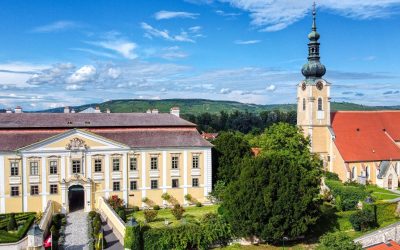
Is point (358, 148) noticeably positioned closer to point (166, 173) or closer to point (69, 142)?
point (166, 173)

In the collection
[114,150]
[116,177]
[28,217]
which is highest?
[114,150]

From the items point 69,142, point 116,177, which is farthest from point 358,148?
point 69,142

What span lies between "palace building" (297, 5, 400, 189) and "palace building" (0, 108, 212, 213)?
19.5 meters

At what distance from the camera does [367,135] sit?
58.8m

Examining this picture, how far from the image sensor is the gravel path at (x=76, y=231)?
1257 inches

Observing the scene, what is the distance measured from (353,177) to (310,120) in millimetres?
9272

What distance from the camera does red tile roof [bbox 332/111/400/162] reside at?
56.4 meters

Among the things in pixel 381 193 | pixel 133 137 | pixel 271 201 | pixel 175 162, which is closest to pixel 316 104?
pixel 381 193

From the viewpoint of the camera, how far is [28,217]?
37625mm

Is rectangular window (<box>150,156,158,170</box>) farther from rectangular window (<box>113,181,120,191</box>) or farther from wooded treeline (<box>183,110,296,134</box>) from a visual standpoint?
wooded treeline (<box>183,110,296,134</box>)

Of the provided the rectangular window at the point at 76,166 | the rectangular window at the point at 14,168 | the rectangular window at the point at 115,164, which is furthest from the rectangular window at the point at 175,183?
the rectangular window at the point at 14,168

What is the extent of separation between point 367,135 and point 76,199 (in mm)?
39196

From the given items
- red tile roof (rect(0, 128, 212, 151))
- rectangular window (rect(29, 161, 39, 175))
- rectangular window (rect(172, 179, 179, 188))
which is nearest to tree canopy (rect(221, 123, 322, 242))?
rectangular window (rect(172, 179, 179, 188))

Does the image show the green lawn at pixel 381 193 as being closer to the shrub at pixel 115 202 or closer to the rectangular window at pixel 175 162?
the rectangular window at pixel 175 162
